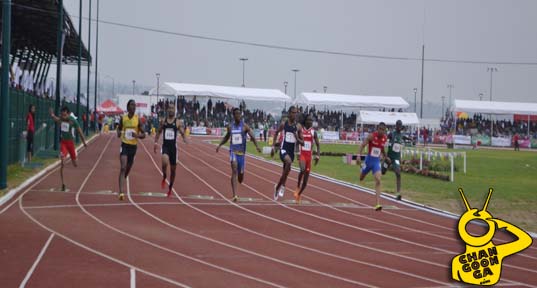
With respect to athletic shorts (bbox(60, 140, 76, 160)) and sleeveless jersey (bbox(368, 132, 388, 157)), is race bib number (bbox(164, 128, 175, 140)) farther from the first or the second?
sleeveless jersey (bbox(368, 132, 388, 157))

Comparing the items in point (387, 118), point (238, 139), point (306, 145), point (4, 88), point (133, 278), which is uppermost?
point (387, 118)

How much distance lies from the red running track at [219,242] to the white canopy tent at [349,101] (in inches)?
1982

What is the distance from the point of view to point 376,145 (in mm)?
16766

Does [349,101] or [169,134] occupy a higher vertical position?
[349,101]

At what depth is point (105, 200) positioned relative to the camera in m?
16.0

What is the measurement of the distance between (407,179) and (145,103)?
68872 mm

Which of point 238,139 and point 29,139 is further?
point 29,139

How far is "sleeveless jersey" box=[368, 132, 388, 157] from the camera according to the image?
1673 cm

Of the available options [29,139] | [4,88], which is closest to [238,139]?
[4,88]

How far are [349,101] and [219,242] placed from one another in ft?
203

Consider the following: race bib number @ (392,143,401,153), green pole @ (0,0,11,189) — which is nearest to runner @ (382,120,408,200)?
race bib number @ (392,143,401,153)

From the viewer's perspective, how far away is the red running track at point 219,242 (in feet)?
29.3
